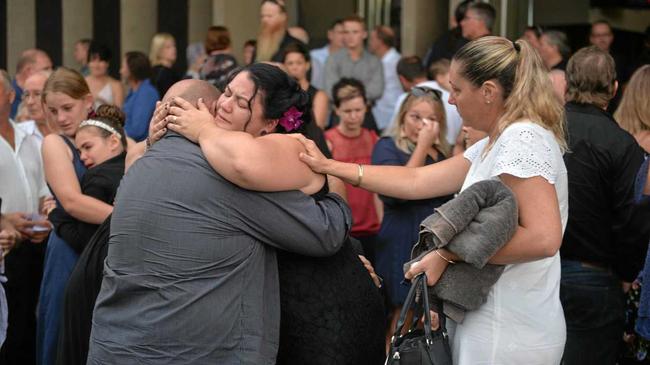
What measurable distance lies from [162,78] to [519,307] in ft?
25.9

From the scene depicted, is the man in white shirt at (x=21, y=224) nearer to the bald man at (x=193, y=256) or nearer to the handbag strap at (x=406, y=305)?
the bald man at (x=193, y=256)

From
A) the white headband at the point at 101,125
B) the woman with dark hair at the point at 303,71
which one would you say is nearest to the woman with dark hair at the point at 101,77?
the woman with dark hair at the point at 303,71

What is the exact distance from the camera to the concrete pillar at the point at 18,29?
15164mm

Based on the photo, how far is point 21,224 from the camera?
241 inches

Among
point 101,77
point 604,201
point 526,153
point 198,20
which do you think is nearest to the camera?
point 526,153

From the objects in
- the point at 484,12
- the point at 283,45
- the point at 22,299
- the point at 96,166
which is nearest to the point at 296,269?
the point at 96,166

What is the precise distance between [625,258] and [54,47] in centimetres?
1253

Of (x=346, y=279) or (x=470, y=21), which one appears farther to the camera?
(x=470, y=21)

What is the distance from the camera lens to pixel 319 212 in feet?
11.5

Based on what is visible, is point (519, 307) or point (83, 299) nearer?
point (519, 307)

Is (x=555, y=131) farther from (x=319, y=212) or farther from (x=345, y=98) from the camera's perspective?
(x=345, y=98)

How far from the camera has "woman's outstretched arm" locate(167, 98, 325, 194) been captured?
→ 3334 mm

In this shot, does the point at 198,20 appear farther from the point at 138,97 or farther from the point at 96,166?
the point at 96,166

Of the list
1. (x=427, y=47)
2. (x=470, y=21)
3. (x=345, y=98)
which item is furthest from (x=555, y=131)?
(x=427, y=47)
